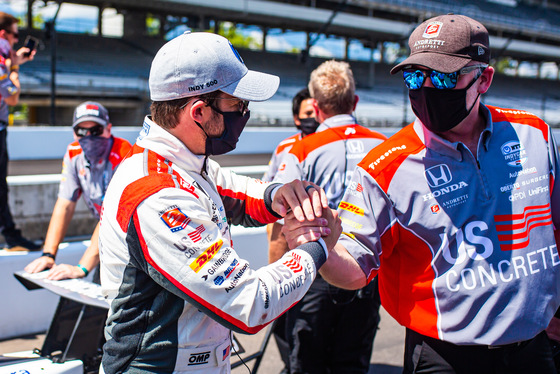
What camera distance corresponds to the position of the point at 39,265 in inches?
125

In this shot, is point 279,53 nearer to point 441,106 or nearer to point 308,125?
point 308,125

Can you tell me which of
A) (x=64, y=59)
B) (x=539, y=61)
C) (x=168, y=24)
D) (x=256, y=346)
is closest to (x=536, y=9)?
(x=539, y=61)

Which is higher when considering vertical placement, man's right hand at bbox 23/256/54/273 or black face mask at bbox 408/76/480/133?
black face mask at bbox 408/76/480/133

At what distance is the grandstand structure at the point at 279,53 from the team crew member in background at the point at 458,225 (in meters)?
18.3

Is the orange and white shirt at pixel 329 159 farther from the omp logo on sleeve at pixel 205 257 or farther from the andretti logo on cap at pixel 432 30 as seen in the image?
the omp logo on sleeve at pixel 205 257

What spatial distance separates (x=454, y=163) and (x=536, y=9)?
164 feet

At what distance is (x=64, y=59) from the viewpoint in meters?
26.1

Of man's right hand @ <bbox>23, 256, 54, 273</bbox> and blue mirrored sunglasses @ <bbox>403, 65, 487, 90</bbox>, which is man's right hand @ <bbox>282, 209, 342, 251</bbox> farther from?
man's right hand @ <bbox>23, 256, 54, 273</bbox>

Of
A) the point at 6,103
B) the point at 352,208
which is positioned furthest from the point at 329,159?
the point at 6,103

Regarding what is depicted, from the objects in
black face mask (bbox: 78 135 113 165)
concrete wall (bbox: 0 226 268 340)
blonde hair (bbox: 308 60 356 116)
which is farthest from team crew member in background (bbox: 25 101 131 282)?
blonde hair (bbox: 308 60 356 116)

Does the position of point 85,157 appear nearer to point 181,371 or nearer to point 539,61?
point 181,371

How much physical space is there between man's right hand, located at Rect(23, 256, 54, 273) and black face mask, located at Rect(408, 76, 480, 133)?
2437 mm

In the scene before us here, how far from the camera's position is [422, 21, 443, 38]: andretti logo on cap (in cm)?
191

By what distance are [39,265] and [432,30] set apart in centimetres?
260
